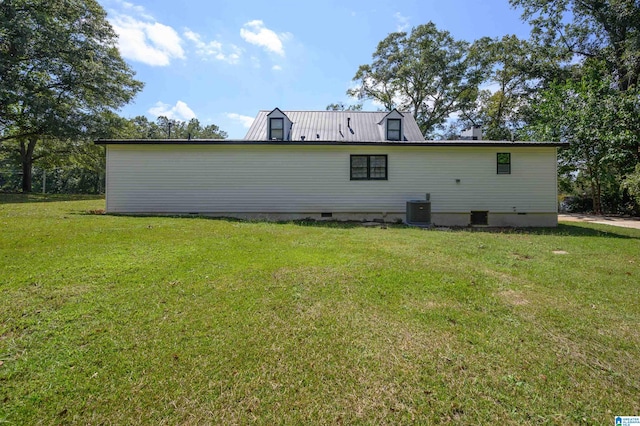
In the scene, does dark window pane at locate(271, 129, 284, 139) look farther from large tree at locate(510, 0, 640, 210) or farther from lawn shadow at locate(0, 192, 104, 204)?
large tree at locate(510, 0, 640, 210)

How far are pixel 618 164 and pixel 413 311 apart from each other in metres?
19.7

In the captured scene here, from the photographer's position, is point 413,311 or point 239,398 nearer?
point 239,398

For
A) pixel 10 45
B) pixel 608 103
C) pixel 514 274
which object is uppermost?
pixel 10 45

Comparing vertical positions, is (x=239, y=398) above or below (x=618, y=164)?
below

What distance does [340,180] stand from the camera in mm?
10945

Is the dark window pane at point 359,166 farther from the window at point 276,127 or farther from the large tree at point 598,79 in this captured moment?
the large tree at point 598,79

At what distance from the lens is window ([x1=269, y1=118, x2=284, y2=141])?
1263 cm

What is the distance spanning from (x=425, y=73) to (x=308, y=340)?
27470 mm

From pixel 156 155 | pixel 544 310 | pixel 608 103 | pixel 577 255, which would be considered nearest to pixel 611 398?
pixel 544 310

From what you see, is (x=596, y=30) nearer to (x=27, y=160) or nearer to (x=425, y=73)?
(x=425, y=73)

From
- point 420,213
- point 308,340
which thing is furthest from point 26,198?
point 308,340

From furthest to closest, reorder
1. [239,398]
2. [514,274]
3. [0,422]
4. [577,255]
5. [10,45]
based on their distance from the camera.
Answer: [10,45], [577,255], [514,274], [239,398], [0,422]

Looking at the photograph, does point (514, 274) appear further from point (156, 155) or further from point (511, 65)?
point (511, 65)

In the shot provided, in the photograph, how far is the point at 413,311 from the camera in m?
3.08
